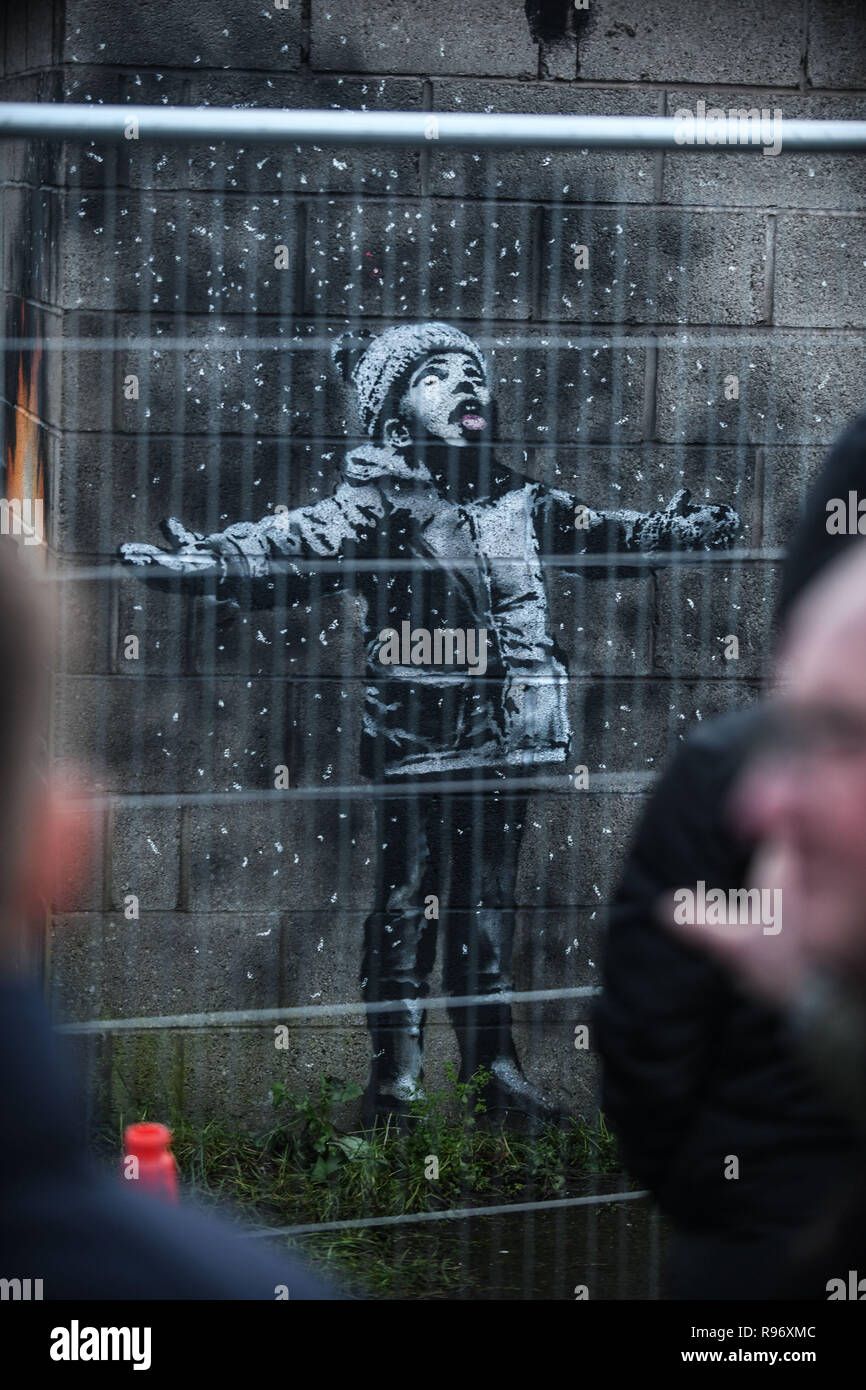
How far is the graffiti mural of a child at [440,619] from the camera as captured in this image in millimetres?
2893

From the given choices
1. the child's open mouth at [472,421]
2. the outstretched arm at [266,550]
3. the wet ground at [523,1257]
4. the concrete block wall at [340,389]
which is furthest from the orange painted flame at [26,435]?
the wet ground at [523,1257]

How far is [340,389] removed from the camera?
3.34m

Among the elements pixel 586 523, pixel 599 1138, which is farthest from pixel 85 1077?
pixel 586 523

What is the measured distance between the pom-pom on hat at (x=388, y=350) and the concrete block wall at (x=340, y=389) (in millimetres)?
39

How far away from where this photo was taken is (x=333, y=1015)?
3.14 metres

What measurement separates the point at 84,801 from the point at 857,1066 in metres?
2.33

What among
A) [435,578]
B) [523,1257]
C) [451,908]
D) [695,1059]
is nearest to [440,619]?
[435,578]

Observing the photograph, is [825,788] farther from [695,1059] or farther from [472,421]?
[472,421]

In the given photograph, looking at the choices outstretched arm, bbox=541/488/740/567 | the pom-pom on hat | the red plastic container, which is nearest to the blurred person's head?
the red plastic container

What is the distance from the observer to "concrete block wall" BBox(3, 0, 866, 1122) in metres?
2.82
